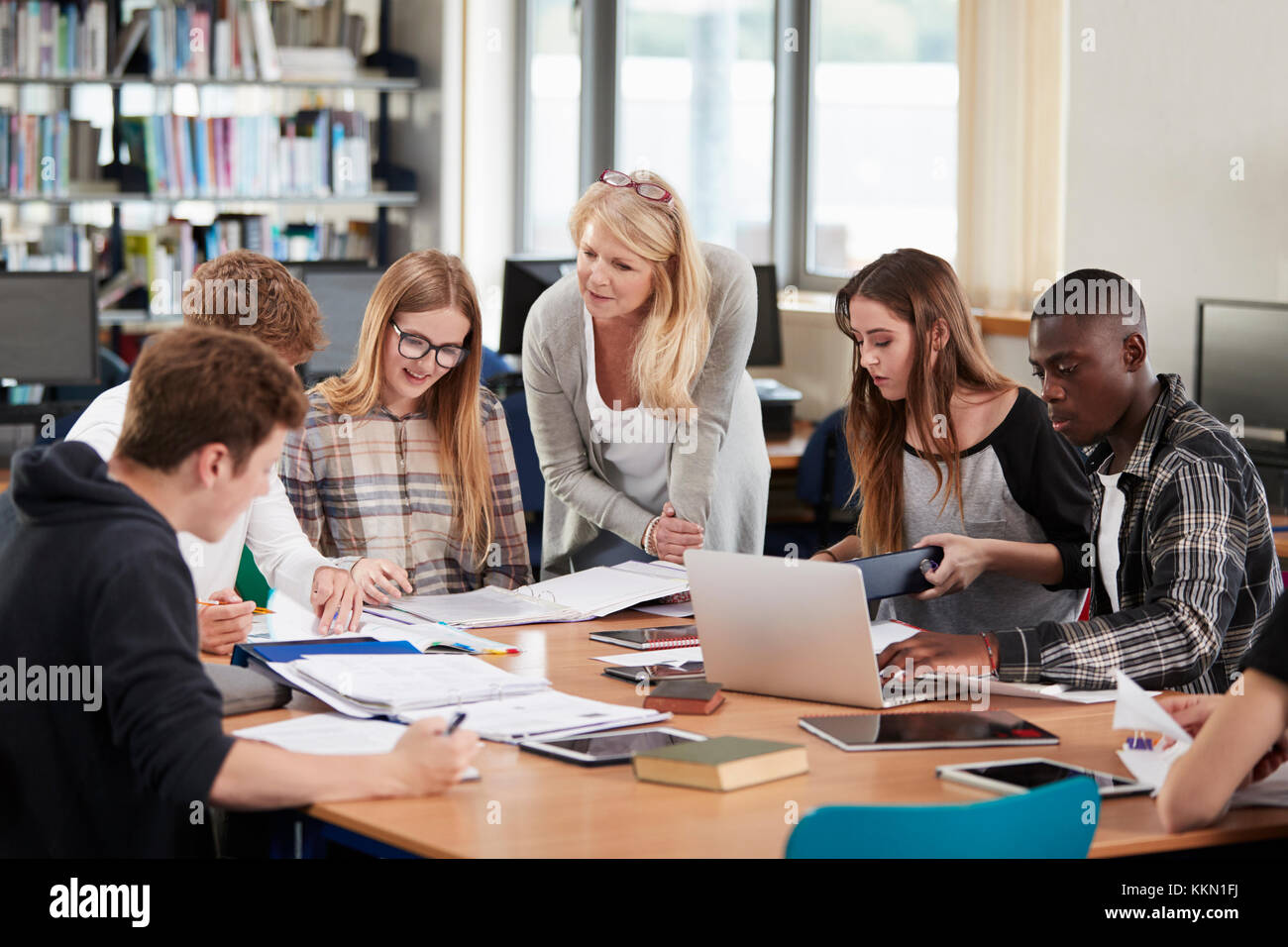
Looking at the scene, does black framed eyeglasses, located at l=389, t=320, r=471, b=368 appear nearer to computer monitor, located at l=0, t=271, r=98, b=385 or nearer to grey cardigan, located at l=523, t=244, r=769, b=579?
grey cardigan, located at l=523, t=244, r=769, b=579

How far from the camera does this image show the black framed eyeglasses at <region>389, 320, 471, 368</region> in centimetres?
271

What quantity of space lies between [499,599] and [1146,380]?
44.6 inches

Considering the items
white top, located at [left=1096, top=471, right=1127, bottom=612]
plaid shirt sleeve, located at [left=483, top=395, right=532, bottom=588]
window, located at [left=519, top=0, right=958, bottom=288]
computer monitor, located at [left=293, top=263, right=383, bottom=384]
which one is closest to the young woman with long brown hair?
white top, located at [left=1096, top=471, right=1127, bottom=612]

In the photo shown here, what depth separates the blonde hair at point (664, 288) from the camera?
9.45 ft

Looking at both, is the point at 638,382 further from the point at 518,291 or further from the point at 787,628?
the point at 518,291

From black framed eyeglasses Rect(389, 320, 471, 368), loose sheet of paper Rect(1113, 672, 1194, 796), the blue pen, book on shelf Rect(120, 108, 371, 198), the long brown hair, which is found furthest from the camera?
book on shelf Rect(120, 108, 371, 198)

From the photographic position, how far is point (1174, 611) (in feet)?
6.58

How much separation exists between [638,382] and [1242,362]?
6.32 ft

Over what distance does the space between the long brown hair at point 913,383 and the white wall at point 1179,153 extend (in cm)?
176

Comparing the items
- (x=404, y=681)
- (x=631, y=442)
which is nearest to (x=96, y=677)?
(x=404, y=681)

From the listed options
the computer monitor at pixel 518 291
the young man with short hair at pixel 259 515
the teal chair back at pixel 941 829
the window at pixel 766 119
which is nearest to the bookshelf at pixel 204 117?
the window at pixel 766 119

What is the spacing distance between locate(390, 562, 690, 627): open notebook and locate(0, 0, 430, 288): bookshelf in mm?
3999

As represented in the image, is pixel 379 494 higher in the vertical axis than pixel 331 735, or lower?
higher

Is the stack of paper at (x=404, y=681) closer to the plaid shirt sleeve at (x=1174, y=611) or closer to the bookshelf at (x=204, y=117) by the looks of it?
the plaid shirt sleeve at (x=1174, y=611)
